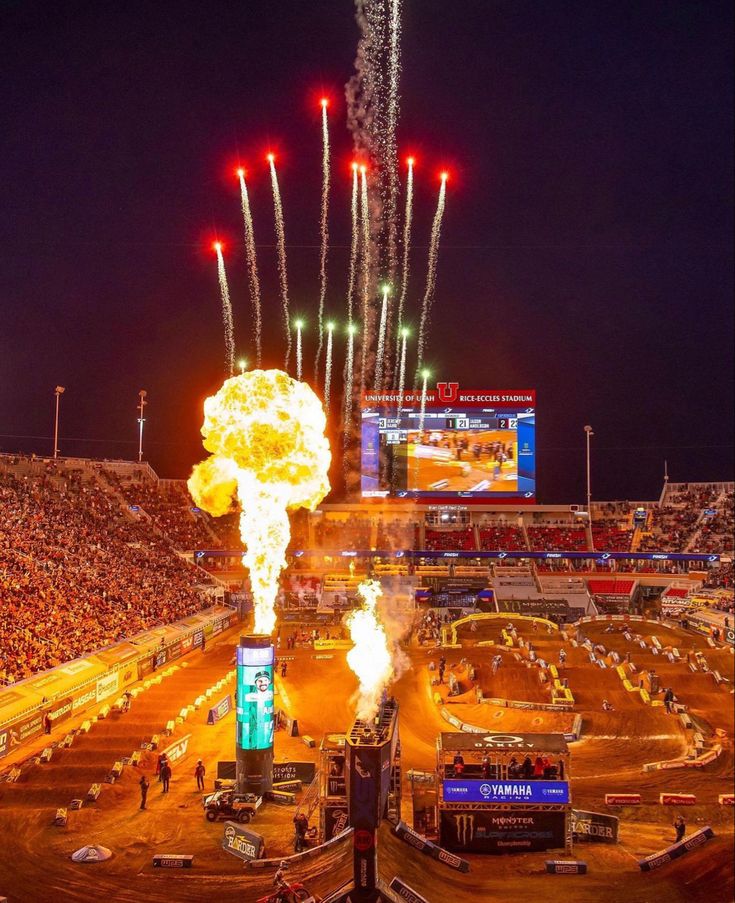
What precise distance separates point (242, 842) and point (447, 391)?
157 ft

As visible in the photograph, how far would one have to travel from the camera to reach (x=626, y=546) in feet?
211

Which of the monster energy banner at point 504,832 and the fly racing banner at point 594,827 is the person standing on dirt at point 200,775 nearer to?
the monster energy banner at point 504,832

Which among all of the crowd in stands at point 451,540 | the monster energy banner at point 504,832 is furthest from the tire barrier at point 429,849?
the crowd in stands at point 451,540

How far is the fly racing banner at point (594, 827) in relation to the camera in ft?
60.5

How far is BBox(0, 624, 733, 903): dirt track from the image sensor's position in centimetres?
1598

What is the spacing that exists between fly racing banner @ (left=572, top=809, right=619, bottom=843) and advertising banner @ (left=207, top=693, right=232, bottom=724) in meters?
15.0

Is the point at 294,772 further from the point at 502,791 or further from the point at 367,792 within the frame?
the point at 367,792

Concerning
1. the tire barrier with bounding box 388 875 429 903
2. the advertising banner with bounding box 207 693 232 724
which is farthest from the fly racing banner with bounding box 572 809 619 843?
the advertising banner with bounding box 207 693 232 724

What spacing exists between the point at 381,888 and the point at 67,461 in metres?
51.8

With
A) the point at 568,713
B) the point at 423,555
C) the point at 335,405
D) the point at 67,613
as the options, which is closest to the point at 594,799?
the point at 568,713

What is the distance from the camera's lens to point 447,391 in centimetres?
6238

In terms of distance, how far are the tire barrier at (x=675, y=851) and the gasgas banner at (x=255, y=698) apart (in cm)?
977

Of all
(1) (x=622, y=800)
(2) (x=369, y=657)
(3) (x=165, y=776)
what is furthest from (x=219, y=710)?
(1) (x=622, y=800)

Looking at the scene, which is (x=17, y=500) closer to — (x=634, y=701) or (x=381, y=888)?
(x=634, y=701)
